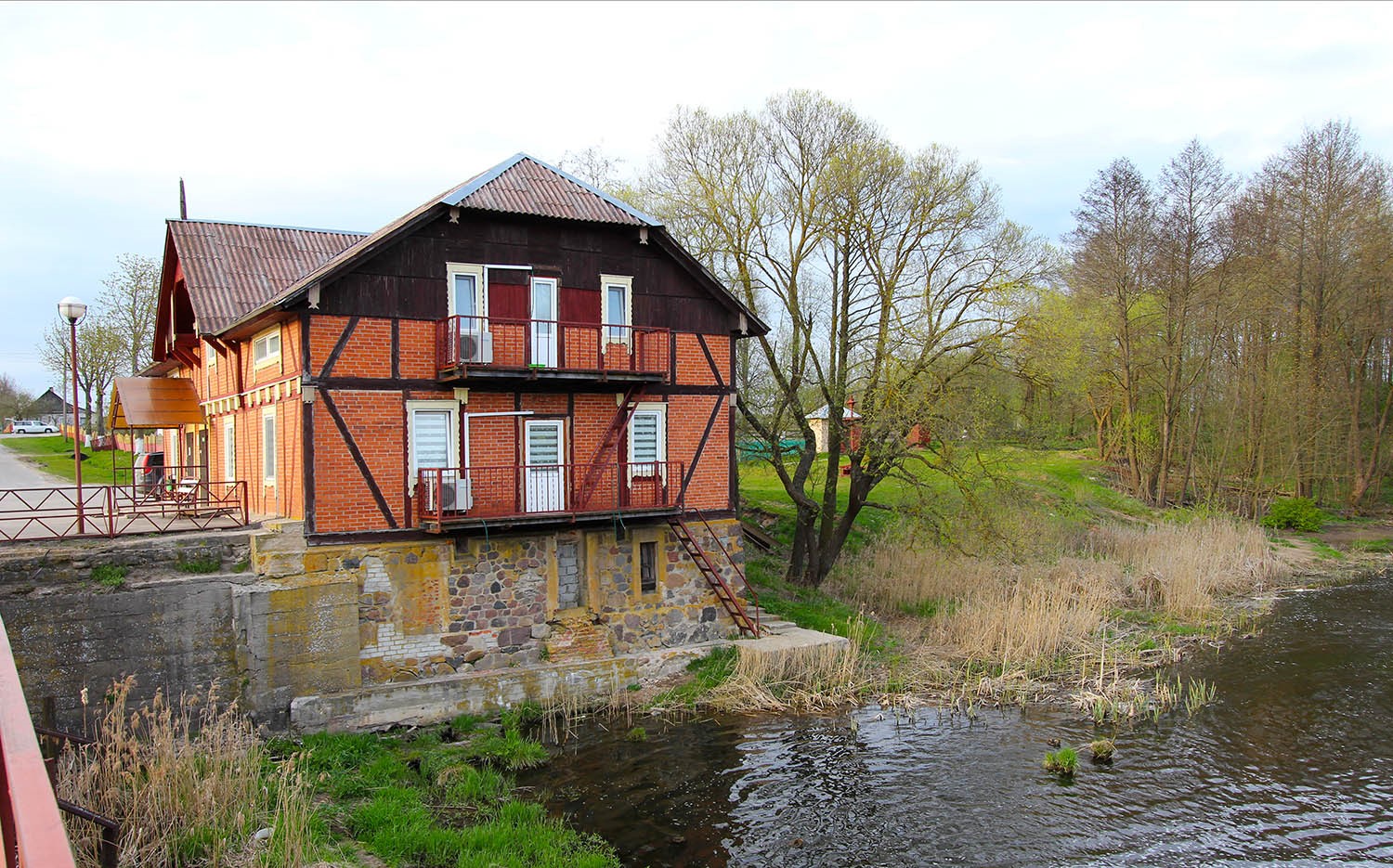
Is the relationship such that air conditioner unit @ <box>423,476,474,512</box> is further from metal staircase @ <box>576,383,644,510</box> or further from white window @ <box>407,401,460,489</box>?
metal staircase @ <box>576,383,644,510</box>

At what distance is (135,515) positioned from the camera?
1593 centimetres

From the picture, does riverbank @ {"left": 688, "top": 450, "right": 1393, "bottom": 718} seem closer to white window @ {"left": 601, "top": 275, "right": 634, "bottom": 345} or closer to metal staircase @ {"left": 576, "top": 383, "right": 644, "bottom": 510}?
metal staircase @ {"left": 576, "top": 383, "right": 644, "bottom": 510}

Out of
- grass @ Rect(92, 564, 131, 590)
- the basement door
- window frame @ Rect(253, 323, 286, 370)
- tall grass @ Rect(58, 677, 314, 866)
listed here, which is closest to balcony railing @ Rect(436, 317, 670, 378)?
the basement door

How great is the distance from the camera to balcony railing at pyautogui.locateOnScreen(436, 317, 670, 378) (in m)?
16.2

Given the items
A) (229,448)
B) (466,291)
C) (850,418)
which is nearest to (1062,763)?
(850,418)

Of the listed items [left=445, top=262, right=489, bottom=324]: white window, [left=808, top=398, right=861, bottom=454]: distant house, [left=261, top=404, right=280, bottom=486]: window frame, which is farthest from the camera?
[left=808, top=398, right=861, bottom=454]: distant house

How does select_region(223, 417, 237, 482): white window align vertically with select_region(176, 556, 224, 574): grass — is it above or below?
above

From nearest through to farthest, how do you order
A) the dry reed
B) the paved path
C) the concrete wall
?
the concrete wall
the dry reed
the paved path

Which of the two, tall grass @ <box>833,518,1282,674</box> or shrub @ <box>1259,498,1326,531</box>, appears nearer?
tall grass @ <box>833,518,1282,674</box>

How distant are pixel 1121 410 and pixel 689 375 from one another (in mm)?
26740

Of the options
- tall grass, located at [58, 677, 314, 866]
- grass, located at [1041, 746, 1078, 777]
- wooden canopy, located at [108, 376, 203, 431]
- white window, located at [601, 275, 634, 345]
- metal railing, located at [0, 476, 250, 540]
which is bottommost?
grass, located at [1041, 746, 1078, 777]

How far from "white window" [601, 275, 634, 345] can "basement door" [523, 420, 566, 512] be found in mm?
2037

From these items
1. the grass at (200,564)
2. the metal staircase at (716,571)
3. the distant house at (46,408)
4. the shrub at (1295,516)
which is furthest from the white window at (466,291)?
the distant house at (46,408)

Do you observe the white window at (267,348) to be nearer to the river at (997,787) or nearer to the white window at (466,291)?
the white window at (466,291)
